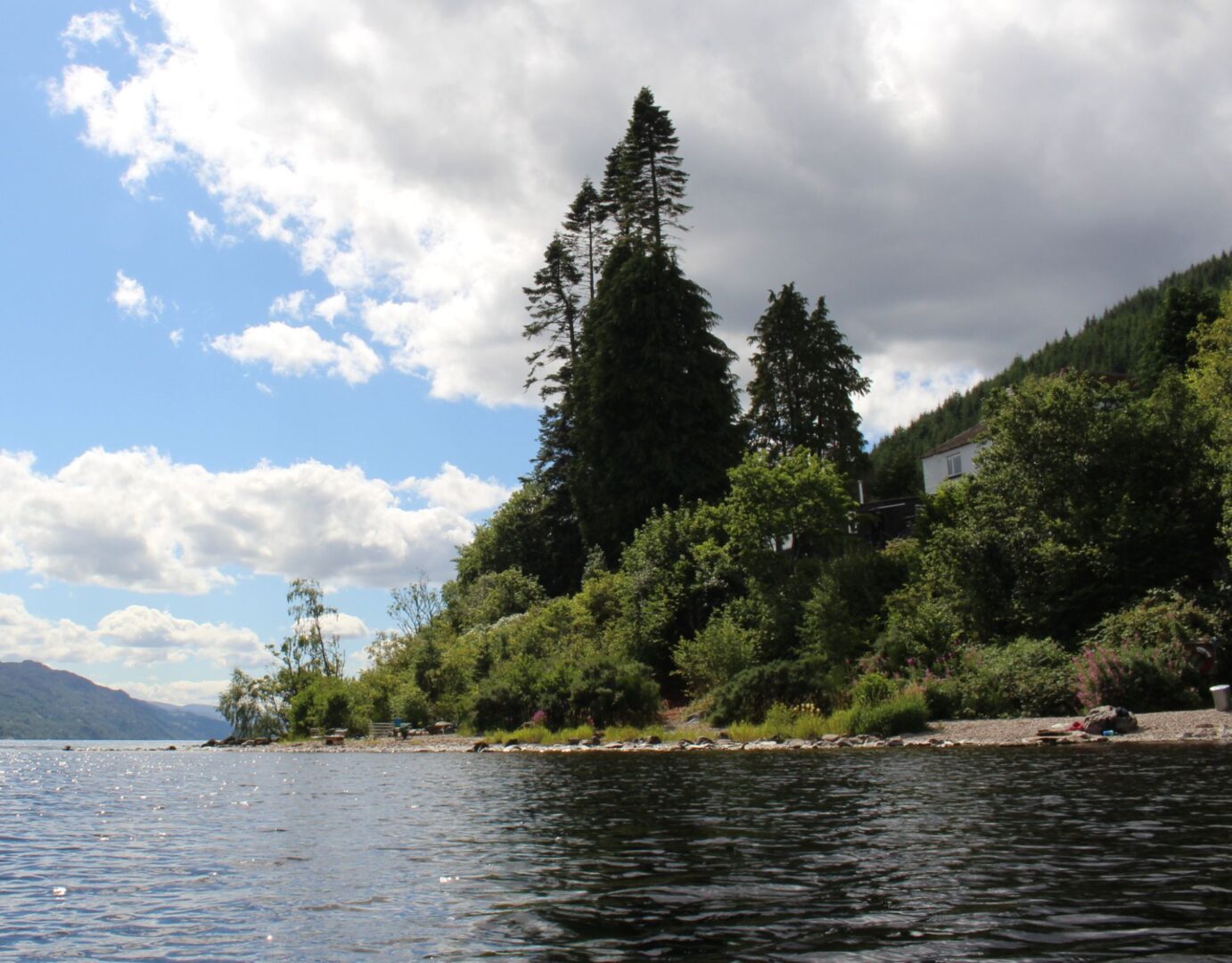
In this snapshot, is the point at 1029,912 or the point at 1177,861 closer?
the point at 1029,912

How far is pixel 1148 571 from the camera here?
32938 millimetres

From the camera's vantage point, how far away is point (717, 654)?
40.4 meters

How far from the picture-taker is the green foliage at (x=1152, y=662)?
27781mm

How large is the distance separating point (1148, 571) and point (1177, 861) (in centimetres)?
2553

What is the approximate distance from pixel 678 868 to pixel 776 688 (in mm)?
24510

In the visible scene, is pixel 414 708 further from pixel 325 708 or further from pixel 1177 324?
pixel 1177 324

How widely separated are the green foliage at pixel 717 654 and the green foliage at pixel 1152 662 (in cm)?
1302

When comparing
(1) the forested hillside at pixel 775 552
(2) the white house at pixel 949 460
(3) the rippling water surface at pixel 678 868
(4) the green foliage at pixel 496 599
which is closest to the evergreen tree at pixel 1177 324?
(1) the forested hillside at pixel 775 552

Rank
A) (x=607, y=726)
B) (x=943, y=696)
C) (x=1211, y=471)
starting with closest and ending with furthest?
(x=943, y=696)
(x=1211, y=471)
(x=607, y=726)

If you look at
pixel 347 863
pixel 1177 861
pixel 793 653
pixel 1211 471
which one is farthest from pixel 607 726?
pixel 1177 861

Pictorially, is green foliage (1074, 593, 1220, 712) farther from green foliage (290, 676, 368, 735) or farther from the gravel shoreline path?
green foliage (290, 676, 368, 735)

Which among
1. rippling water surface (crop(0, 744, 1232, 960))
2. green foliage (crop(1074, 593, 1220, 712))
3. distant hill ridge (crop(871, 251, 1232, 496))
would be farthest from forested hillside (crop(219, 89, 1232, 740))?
distant hill ridge (crop(871, 251, 1232, 496))

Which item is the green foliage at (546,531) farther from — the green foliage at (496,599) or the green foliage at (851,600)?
the green foliage at (851,600)

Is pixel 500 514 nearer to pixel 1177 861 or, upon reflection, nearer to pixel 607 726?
pixel 607 726
